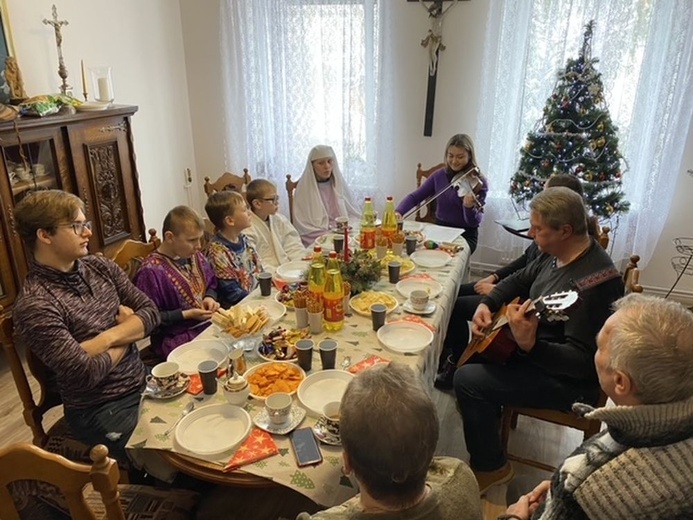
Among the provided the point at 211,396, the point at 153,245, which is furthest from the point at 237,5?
the point at 211,396

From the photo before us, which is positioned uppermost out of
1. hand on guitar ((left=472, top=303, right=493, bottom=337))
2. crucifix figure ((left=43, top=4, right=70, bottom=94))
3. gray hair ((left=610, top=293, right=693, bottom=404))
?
crucifix figure ((left=43, top=4, right=70, bottom=94))

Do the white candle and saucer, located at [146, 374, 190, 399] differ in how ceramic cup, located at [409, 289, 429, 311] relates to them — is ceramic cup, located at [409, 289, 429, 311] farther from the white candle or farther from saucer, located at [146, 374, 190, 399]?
the white candle

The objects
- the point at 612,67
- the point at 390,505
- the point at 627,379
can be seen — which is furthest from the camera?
the point at 612,67

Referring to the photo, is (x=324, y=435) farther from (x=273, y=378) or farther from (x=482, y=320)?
(x=482, y=320)

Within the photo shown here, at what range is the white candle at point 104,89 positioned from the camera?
3209mm

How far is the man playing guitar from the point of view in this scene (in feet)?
5.68

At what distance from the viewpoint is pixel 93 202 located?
3123 mm

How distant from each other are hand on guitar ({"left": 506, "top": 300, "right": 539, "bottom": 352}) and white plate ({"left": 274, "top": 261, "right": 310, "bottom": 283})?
0.96 m

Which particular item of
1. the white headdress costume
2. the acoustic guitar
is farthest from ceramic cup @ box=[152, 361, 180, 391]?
the white headdress costume

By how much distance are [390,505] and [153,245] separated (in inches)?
69.0

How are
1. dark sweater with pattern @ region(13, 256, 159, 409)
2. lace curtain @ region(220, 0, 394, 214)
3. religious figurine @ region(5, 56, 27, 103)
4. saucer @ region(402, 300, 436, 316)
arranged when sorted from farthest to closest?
lace curtain @ region(220, 0, 394, 214)
religious figurine @ region(5, 56, 27, 103)
saucer @ region(402, 300, 436, 316)
dark sweater with pattern @ region(13, 256, 159, 409)

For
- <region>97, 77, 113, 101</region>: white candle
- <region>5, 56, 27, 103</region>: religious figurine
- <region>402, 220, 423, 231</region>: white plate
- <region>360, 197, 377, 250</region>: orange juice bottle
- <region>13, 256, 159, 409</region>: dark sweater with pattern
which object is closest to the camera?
<region>13, 256, 159, 409</region>: dark sweater with pattern

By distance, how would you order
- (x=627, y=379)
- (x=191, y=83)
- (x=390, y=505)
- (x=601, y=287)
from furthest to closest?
(x=191, y=83)
(x=601, y=287)
(x=627, y=379)
(x=390, y=505)

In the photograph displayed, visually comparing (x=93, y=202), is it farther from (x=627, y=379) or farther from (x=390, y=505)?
A: (x=627, y=379)
